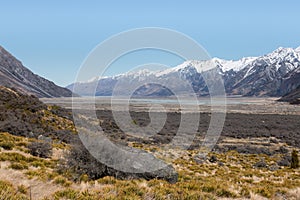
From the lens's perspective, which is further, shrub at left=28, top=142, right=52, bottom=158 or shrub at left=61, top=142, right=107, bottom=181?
shrub at left=28, top=142, right=52, bottom=158

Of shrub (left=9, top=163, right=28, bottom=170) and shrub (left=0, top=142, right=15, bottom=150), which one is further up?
shrub (left=0, top=142, right=15, bottom=150)

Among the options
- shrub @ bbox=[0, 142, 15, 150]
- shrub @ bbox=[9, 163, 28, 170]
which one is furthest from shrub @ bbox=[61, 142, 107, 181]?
shrub @ bbox=[0, 142, 15, 150]

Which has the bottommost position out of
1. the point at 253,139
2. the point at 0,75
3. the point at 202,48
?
the point at 253,139

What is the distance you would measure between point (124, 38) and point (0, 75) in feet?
625

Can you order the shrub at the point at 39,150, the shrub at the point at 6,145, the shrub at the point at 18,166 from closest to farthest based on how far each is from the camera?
the shrub at the point at 18,166 < the shrub at the point at 6,145 < the shrub at the point at 39,150

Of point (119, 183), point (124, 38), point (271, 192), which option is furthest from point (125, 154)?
point (124, 38)

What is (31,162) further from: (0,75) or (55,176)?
(0,75)

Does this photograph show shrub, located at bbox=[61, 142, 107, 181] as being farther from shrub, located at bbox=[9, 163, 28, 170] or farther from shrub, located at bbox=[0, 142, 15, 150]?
shrub, located at bbox=[0, 142, 15, 150]

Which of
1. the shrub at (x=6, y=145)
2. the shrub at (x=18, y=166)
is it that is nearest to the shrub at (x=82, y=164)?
the shrub at (x=18, y=166)

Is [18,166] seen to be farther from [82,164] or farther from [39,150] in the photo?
[39,150]

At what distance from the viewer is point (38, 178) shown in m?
8.77

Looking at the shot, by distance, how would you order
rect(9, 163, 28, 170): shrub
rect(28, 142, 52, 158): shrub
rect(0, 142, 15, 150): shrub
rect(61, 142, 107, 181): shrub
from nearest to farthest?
rect(9, 163, 28, 170): shrub
rect(61, 142, 107, 181): shrub
rect(0, 142, 15, 150): shrub
rect(28, 142, 52, 158): shrub

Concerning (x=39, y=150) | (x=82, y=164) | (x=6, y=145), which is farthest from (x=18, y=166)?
(x=6, y=145)

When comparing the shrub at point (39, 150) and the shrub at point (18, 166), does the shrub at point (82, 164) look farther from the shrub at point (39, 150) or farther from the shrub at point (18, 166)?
the shrub at point (39, 150)
